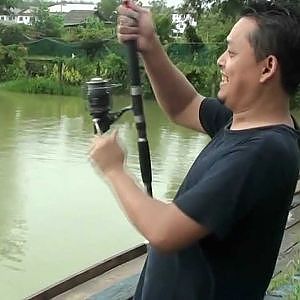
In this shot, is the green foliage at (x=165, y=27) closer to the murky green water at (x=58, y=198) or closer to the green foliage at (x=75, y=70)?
the green foliage at (x=75, y=70)

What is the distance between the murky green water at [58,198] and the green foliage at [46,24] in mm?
11438

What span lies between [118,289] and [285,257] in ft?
3.09

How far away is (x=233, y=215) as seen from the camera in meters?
1.08

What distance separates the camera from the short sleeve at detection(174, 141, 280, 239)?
1071mm

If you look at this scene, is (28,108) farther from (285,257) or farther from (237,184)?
(237,184)

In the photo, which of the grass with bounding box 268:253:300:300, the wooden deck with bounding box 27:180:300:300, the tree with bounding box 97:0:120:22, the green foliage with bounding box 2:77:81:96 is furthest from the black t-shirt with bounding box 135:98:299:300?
the green foliage with bounding box 2:77:81:96

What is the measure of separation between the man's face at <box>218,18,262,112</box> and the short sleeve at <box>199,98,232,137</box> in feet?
0.70

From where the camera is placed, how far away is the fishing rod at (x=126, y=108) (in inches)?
51.6

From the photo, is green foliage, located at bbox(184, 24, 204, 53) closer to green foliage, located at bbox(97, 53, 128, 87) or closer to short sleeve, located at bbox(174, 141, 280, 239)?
green foliage, located at bbox(97, 53, 128, 87)

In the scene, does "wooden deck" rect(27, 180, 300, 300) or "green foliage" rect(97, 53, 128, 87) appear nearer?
"wooden deck" rect(27, 180, 300, 300)

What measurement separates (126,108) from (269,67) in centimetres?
38

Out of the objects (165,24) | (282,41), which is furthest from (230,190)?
(165,24)

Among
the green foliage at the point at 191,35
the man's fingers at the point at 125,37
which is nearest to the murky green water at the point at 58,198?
the man's fingers at the point at 125,37

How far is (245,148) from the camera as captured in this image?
110 centimetres
